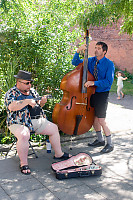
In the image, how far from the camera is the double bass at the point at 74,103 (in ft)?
15.2

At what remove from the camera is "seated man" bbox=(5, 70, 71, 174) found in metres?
4.00

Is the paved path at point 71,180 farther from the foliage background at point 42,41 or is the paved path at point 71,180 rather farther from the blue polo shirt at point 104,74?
the foliage background at point 42,41

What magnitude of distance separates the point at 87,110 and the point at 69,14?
2933 millimetres

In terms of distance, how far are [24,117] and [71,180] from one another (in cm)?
114

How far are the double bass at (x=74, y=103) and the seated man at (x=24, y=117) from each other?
0.97ft

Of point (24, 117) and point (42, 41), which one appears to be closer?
point (24, 117)

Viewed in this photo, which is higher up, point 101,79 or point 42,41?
point 42,41

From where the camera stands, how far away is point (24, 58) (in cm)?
582

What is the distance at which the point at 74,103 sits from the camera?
15.3 feet

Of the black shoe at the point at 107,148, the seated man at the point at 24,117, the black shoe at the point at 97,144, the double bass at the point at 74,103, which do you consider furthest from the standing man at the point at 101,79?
the seated man at the point at 24,117

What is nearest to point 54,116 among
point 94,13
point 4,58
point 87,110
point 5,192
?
point 87,110

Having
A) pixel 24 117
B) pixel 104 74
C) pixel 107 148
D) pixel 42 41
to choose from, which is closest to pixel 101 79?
pixel 104 74

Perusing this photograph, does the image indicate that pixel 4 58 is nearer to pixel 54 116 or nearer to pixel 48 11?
pixel 48 11

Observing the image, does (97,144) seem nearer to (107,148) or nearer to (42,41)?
(107,148)
